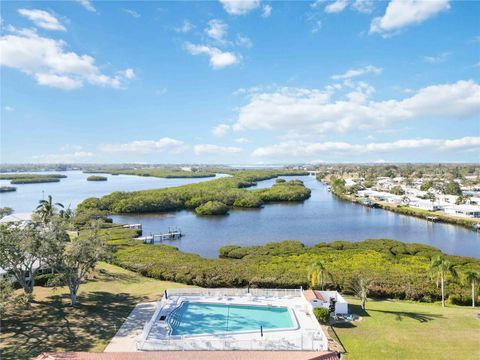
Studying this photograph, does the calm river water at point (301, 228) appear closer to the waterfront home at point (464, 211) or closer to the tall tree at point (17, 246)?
the waterfront home at point (464, 211)

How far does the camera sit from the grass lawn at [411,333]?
20750mm

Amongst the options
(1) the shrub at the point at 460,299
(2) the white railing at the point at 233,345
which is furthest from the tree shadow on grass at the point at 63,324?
(1) the shrub at the point at 460,299

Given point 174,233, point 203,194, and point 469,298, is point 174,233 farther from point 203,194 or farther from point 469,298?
point 469,298

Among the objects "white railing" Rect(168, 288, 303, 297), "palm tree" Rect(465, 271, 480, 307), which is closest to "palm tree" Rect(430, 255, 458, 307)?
"palm tree" Rect(465, 271, 480, 307)

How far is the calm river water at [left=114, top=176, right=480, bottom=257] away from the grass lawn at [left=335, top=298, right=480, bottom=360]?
29.5 m

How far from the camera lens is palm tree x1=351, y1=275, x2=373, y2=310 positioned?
90.9 ft

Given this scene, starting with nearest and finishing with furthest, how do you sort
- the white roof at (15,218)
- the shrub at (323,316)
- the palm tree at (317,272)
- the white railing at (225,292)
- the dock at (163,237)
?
the shrub at (323,316), the white railing at (225,292), the palm tree at (317,272), the white roof at (15,218), the dock at (163,237)

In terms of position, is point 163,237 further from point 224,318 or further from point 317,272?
point 224,318

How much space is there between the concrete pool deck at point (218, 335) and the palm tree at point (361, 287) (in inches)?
196

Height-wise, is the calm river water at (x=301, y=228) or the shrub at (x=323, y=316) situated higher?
the shrub at (x=323, y=316)

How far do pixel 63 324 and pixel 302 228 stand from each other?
54534mm

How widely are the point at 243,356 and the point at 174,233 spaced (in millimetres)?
50300

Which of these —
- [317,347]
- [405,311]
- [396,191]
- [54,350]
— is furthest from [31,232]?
[396,191]

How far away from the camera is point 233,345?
20828 mm
